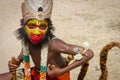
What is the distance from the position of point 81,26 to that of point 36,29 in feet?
8.42

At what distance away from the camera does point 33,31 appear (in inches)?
90.1

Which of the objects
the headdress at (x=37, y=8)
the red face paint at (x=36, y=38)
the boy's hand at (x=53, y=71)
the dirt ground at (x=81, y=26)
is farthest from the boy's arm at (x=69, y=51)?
the dirt ground at (x=81, y=26)

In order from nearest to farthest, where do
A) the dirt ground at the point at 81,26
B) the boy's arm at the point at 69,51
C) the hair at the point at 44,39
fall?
the boy's arm at the point at 69,51 → the hair at the point at 44,39 → the dirt ground at the point at 81,26

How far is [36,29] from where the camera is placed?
2287 mm

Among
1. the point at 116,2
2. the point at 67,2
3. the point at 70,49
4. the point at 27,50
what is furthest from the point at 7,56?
the point at 116,2

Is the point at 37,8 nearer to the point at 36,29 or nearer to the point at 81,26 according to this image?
the point at 36,29

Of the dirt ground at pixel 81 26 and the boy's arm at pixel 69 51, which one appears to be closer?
the boy's arm at pixel 69 51

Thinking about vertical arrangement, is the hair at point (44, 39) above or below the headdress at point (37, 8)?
below

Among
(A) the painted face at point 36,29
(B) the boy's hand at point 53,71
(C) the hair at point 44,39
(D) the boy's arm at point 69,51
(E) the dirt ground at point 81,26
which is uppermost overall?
(A) the painted face at point 36,29

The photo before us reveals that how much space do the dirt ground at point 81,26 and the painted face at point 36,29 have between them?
1345mm

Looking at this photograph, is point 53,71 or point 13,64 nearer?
point 53,71

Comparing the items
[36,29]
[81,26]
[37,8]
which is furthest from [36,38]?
[81,26]

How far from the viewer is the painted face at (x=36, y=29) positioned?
7.51 feet

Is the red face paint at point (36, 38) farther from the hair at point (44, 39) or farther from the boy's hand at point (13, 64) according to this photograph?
the boy's hand at point (13, 64)
